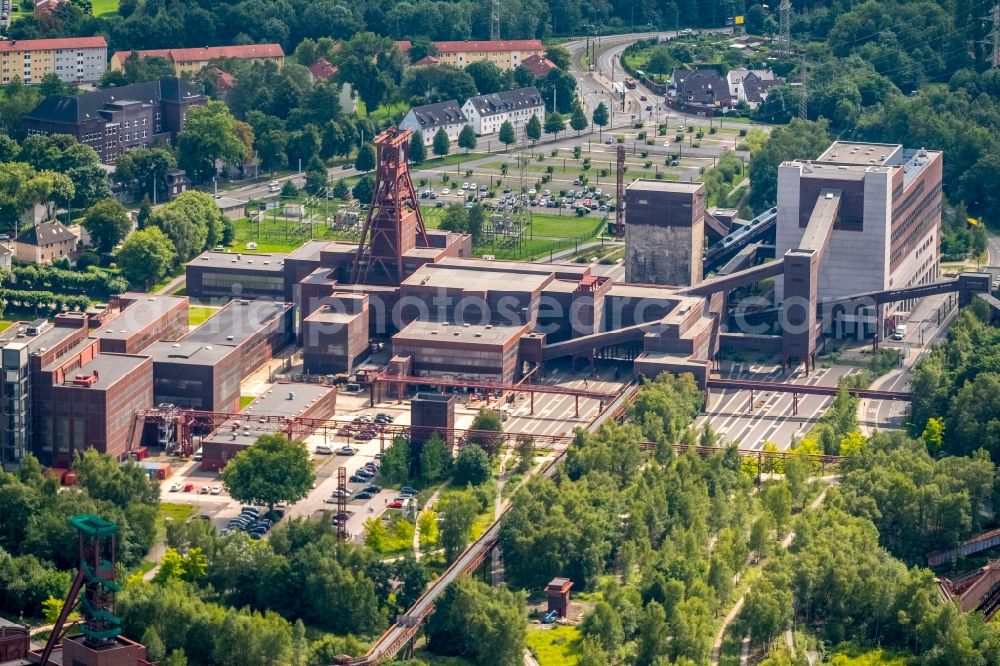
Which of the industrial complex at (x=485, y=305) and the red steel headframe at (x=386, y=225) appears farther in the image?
the red steel headframe at (x=386, y=225)

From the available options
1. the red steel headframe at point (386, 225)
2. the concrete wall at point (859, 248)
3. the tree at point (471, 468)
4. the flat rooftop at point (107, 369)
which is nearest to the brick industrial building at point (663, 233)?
the concrete wall at point (859, 248)

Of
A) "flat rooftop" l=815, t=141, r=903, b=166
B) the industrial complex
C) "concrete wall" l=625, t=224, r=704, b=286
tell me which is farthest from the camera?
"flat rooftop" l=815, t=141, r=903, b=166

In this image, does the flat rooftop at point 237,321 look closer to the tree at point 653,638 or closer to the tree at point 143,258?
the tree at point 143,258

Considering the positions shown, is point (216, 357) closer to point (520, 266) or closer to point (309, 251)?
point (309, 251)

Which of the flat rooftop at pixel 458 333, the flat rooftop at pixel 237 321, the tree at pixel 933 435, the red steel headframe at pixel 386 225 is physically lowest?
the tree at pixel 933 435

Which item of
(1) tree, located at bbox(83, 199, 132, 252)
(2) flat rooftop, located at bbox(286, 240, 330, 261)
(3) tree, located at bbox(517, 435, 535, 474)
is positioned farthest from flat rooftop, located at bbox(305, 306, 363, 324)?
(1) tree, located at bbox(83, 199, 132, 252)

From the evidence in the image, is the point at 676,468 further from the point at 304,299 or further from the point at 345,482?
the point at 304,299

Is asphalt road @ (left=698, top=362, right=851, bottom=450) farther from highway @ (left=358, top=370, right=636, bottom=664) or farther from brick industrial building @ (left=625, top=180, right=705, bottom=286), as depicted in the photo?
highway @ (left=358, top=370, right=636, bottom=664)
